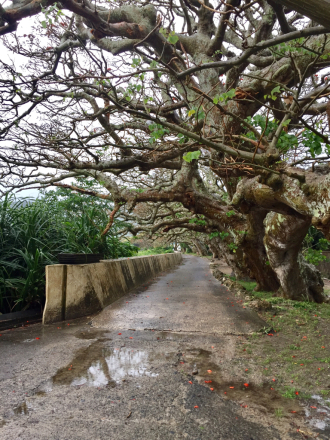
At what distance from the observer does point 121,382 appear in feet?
8.46

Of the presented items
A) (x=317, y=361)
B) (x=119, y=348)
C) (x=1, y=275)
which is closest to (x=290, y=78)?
(x=317, y=361)

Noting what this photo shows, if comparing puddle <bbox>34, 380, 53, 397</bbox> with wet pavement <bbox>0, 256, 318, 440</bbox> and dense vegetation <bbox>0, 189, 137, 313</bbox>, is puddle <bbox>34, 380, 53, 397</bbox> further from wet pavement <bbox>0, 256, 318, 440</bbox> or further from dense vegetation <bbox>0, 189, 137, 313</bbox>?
dense vegetation <bbox>0, 189, 137, 313</bbox>

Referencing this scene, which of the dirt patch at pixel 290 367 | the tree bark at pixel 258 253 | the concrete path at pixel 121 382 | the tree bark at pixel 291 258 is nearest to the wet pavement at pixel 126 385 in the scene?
the concrete path at pixel 121 382

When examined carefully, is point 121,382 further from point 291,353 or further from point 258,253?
point 258,253

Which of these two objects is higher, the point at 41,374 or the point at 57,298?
the point at 57,298

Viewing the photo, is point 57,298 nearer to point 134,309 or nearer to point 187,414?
point 134,309

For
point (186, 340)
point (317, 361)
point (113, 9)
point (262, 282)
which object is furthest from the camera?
point (262, 282)

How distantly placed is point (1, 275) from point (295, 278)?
6.07m

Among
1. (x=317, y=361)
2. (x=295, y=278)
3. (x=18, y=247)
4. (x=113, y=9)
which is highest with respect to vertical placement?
(x=113, y=9)

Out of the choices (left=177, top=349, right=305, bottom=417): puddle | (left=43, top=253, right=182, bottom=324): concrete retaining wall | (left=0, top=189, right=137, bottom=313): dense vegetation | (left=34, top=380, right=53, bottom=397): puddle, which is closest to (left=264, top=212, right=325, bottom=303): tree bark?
(left=177, top=349, right=305, bottom=417): puddle

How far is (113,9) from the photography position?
6.48m

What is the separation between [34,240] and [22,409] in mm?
3496

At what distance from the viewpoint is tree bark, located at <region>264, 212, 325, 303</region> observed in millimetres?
5773

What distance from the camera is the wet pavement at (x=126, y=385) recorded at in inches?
75.7
